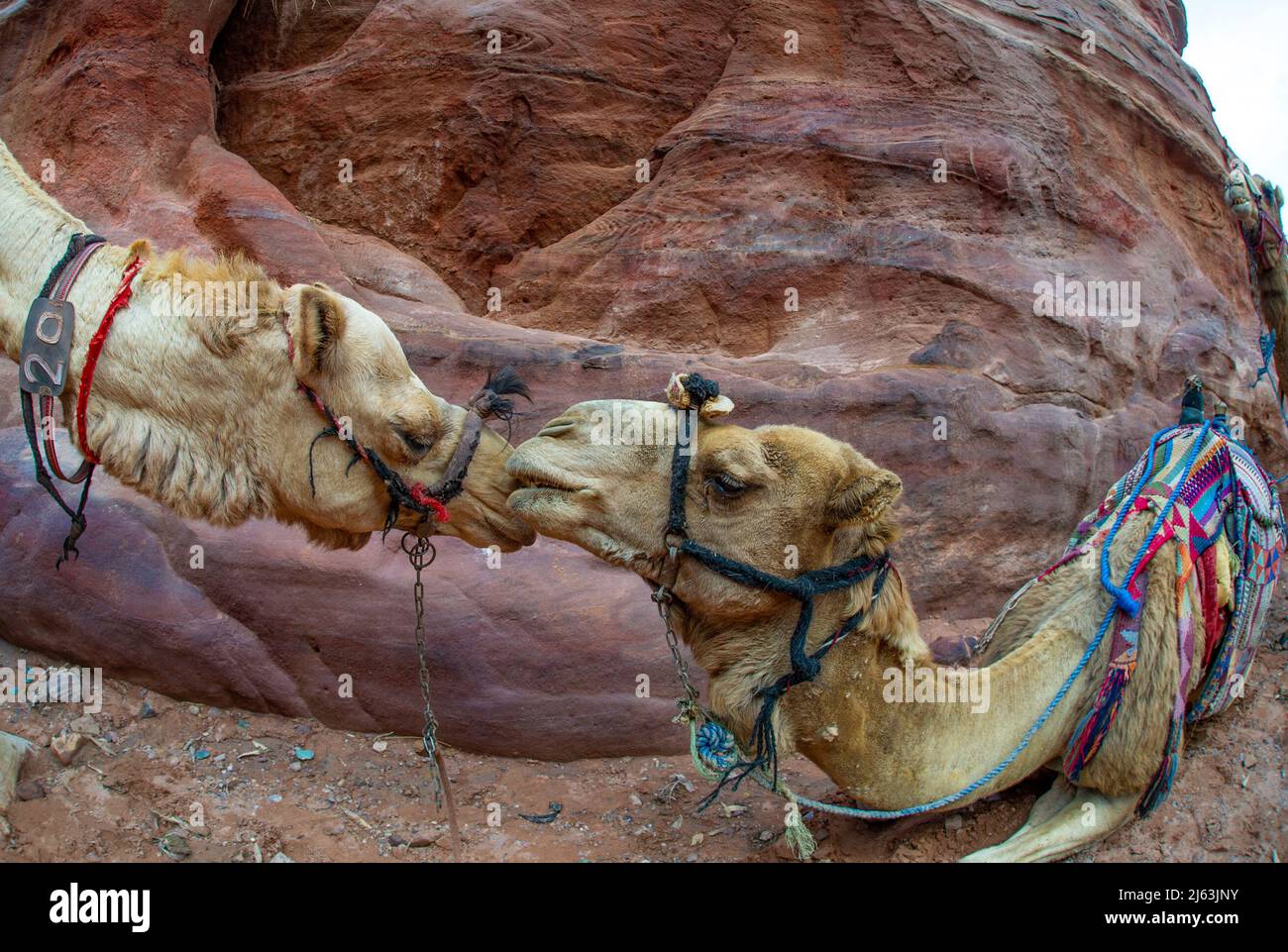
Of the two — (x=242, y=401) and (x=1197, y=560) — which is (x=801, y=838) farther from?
(x=242, y=401)

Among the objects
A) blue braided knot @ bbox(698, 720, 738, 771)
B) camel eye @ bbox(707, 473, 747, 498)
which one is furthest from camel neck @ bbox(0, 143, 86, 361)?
blue braided knot @ bbox(698, 720, 738, 771)

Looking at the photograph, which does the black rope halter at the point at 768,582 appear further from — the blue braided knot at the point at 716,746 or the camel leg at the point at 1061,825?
the camel leg at the point at 1061,825

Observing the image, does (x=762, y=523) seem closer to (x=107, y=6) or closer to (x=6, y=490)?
(x=6, y=490)

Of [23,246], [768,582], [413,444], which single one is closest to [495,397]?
[413,444]

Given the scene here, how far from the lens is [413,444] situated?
351 cm

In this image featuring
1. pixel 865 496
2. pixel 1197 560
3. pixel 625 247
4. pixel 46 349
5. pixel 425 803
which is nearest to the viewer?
pixel 865 496

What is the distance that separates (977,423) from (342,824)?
415 cm

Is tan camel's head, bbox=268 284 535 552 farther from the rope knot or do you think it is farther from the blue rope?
the blue rope

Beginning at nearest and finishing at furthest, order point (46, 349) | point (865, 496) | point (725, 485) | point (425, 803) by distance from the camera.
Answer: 1. point (865, 496)
2. point (725, 485)
3. point (46, 349)
4. point (425, 803)

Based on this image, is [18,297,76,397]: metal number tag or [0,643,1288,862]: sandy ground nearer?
[18,297,76,397]: metal number tag

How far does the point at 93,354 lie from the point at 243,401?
1.65 feet

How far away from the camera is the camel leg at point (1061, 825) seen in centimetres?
370

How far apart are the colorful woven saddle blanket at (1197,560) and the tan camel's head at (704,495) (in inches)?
49.0

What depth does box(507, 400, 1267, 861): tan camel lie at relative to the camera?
130 inches
